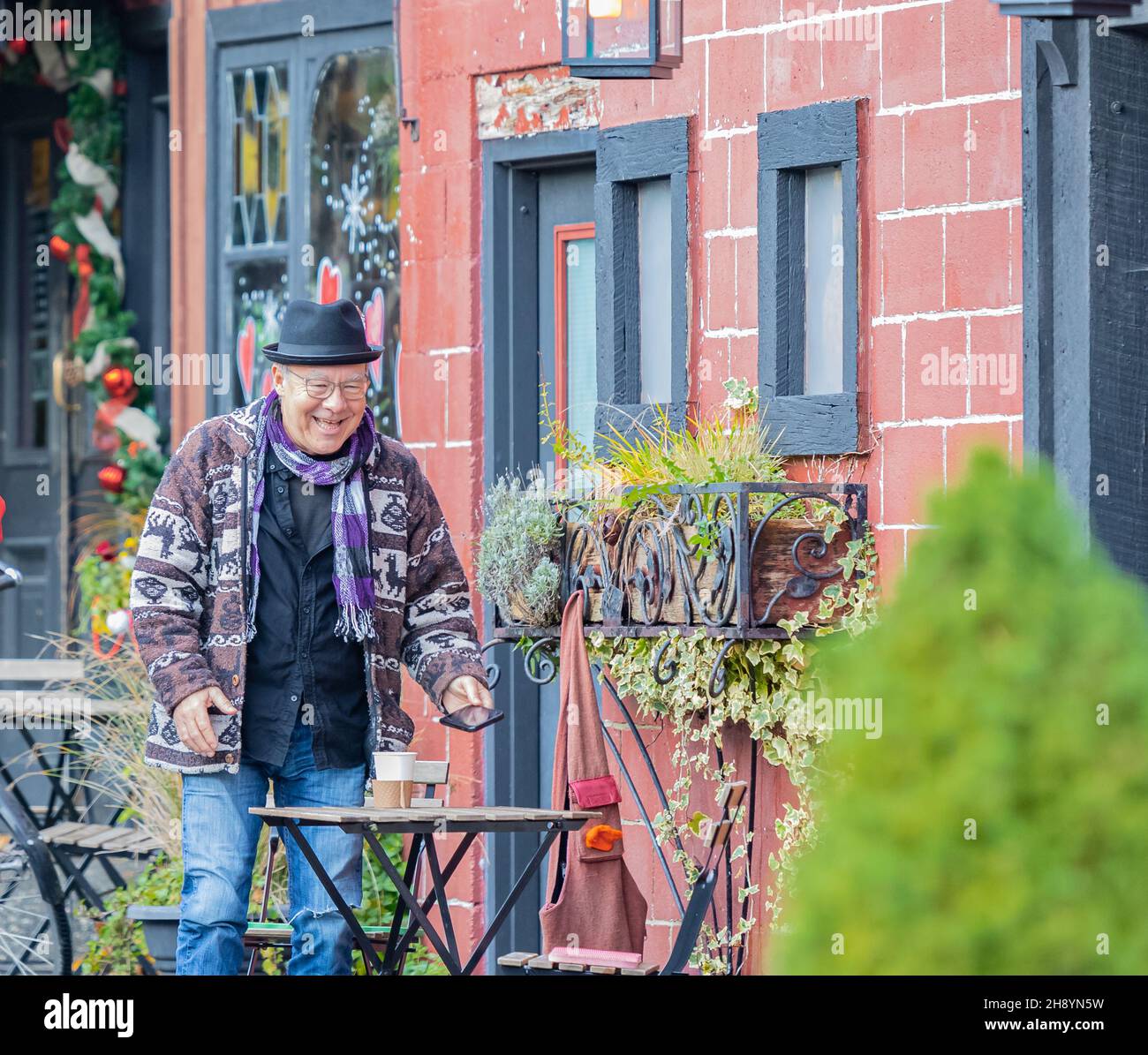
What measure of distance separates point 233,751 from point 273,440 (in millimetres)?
759

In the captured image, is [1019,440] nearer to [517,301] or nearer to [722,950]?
[722,950]

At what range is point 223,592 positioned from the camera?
16.3ft

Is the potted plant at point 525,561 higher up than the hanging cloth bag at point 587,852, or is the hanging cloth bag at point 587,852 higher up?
the potted plant at point 525,561

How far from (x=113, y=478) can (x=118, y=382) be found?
464 mm

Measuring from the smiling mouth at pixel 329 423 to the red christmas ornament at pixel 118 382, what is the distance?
4602mm

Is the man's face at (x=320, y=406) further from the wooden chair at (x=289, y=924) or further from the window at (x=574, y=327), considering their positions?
the window at (x=574, y=327)

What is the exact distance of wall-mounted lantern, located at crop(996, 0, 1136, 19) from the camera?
4.73 m

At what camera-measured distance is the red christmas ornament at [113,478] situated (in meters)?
9.28

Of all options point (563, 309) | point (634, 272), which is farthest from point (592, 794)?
point (563, 309)
